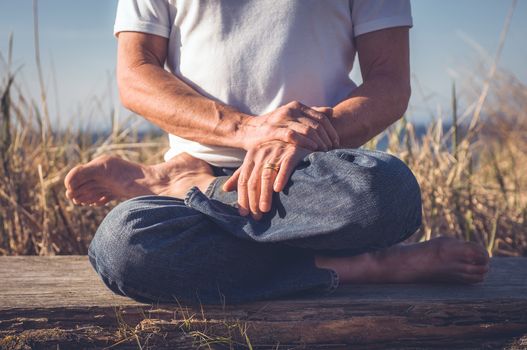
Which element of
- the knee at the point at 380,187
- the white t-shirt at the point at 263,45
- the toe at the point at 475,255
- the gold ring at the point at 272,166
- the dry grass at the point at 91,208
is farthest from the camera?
the dry grass at the point at 91,208

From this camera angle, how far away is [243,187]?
1.57 m

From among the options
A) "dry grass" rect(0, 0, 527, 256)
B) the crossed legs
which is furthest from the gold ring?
"dry grass" rect(0, 0, 527, 256)

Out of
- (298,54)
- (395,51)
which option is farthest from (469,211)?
(298,54)

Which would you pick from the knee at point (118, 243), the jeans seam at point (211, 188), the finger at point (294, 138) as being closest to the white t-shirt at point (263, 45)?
the jeans seam at point (211, 188)

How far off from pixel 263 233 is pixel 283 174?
0.14 m

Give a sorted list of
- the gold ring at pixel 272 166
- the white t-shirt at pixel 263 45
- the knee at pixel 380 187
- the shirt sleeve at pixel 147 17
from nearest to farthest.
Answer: the knee at pixel 380 187 < the gold ring at pixel 272 166 < the white t-shirt at pixel 263 45 < the shirt sleeve at pixel 147 17

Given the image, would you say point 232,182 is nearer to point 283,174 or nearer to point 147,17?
point 283,174

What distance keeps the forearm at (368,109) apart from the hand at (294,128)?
0.23ft

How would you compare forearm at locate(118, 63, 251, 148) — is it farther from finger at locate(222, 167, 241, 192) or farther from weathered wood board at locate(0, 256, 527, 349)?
weathered wood board at locate(0, 256, 527, 349)

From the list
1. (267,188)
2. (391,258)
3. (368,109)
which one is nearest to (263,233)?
(267,188)

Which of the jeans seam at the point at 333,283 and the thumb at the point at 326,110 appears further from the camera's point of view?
the thumb at the point at 326,110

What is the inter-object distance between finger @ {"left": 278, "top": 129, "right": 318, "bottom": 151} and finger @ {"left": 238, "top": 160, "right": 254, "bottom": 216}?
94mm

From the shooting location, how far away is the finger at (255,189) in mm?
1551

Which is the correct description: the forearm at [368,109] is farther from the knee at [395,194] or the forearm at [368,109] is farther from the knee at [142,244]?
the knee at [142,244]
